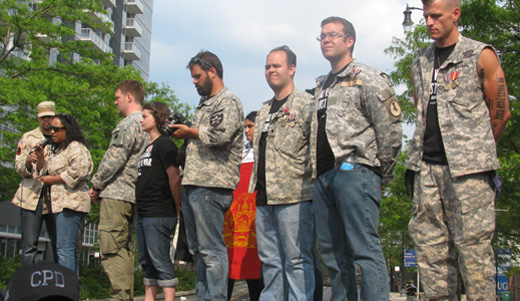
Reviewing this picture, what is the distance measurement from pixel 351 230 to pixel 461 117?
1091 mm

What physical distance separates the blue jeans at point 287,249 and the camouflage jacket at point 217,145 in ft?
1.59

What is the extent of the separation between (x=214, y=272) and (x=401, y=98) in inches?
888

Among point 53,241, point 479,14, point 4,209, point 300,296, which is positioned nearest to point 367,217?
point 300,296

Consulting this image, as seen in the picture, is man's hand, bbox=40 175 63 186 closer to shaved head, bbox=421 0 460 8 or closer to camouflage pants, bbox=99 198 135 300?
camouflage pants, bbox=99 198 135 300

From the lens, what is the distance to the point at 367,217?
395cm

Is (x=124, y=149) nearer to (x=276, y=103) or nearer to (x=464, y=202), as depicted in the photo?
(x=276, y=103)

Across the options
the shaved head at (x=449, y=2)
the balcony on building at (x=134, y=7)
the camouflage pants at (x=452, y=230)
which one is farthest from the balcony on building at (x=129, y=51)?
the camouflage pants at (x=452, y=230)

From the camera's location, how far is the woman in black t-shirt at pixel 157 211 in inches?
211

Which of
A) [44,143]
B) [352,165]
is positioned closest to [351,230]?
[352,165]

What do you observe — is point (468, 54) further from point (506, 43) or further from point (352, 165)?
point (506, 43)

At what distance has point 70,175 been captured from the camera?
6438mm

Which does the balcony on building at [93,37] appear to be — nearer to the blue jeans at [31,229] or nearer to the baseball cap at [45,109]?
the baseball cap at [45,109]

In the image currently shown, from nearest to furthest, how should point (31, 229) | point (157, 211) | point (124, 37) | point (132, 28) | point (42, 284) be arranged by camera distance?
point (42, 284) < point (157, 211) < point (31, 229) < point (132, 28) < point (124, 37)

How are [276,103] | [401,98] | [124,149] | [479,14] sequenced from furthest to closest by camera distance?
[401,98] < [479,14] < [124,149] < [276,103]
